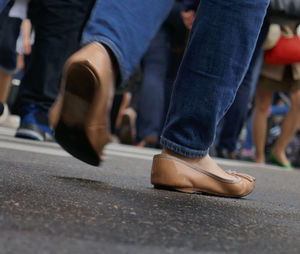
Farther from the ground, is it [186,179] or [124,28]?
[124,28]

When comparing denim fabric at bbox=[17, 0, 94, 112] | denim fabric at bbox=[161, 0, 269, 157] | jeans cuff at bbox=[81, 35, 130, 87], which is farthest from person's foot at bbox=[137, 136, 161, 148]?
jeans cuff at bbox=[81, 35, 130, 87]

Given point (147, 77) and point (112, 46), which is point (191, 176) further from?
point (147, 77)

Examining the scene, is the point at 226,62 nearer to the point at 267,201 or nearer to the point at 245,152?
the point at 267,201

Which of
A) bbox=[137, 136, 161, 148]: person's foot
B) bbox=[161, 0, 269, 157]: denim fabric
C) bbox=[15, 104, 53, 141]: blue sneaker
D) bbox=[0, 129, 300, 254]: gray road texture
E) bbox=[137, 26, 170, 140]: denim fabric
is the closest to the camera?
bbox=[0, 129, 300, 254]: gray road texture

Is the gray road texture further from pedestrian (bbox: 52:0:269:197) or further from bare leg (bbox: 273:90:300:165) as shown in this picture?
bare leg (bbox: 273:90:300:165)

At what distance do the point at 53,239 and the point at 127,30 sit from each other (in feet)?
2.21

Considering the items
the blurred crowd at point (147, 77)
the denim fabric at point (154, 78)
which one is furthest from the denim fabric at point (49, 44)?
the denim fabric at point (154, 78)

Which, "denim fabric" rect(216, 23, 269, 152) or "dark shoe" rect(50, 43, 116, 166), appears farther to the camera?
"denim fabric" rect(216, 23, 269, 152)

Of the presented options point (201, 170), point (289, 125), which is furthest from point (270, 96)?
point (201, 170)

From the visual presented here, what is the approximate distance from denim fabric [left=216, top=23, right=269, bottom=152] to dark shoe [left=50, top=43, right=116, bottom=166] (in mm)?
2540

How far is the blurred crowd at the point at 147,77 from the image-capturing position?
3.11 metres

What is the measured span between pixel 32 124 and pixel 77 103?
1.90m

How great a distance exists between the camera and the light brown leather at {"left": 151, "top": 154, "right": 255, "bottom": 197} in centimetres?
143

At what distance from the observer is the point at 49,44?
3.13 meters
